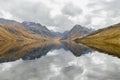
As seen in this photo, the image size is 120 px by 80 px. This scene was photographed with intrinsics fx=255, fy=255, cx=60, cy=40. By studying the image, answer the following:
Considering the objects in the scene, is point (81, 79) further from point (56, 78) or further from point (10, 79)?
point (10, 79)

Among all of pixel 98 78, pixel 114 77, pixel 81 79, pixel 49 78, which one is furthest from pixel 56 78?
pixel 114 77

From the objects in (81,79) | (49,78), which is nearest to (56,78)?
(49,78)

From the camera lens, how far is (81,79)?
3797 centimetres

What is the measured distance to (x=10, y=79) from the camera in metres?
38.9

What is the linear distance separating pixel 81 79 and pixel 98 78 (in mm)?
2535

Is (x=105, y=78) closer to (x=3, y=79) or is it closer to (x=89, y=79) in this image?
(x=89, y=79)

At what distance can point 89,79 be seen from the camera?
37750 millimetres

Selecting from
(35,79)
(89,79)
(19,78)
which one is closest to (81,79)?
(89,79)

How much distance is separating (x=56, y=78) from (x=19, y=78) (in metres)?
5.76

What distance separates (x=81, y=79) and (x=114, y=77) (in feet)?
17.4

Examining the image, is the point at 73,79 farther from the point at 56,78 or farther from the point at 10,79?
the point at 10,79

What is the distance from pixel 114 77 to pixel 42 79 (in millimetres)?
11011

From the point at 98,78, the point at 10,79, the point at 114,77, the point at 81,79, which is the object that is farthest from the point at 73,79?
the point at 10,79

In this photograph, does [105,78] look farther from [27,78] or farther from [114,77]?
[27,78]
